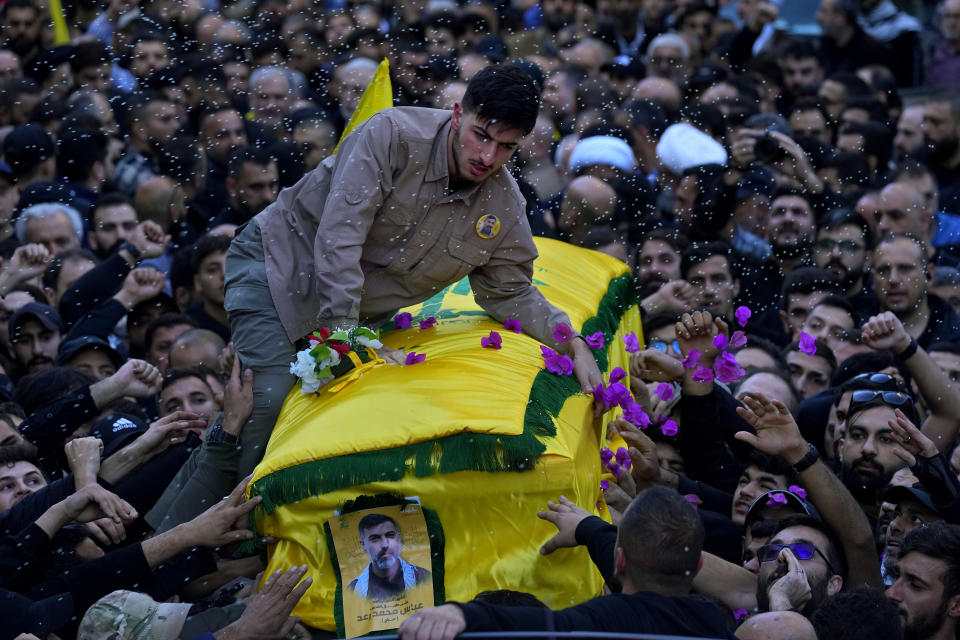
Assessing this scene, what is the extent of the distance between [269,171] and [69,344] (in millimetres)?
1859

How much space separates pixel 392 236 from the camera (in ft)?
16.8

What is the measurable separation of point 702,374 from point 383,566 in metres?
1.83

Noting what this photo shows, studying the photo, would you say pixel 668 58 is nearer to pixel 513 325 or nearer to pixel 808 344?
pixel 808 344

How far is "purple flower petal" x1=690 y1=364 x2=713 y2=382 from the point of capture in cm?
575

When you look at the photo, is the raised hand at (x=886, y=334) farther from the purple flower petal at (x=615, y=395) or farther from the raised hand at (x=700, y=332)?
the purple flower petal at (x=615, y=395)

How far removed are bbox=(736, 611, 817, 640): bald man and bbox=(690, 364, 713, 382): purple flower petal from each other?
1660 mm

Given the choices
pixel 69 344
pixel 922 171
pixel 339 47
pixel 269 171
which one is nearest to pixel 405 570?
pixel 69 344

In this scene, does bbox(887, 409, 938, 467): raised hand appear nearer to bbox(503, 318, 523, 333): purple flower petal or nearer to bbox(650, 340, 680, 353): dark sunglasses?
bbox(503, 318, 523, 333): purple flower petal

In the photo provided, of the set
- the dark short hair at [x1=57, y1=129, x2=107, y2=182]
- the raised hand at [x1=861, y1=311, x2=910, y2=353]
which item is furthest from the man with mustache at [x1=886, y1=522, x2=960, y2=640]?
the dark short hair at [x1=57, y1=129, x2=107, y2=182]

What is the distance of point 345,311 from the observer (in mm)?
4809

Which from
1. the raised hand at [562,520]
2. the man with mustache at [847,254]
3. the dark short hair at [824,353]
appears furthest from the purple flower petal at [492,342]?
the man with mustache at [847,254]

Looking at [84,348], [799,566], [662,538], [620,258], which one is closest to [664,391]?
[799,566]

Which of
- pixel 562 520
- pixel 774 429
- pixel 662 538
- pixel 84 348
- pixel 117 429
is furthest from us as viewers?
pixel 84 348

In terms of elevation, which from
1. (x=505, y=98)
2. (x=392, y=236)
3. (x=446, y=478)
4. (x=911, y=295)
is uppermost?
(x=505, y=98)
